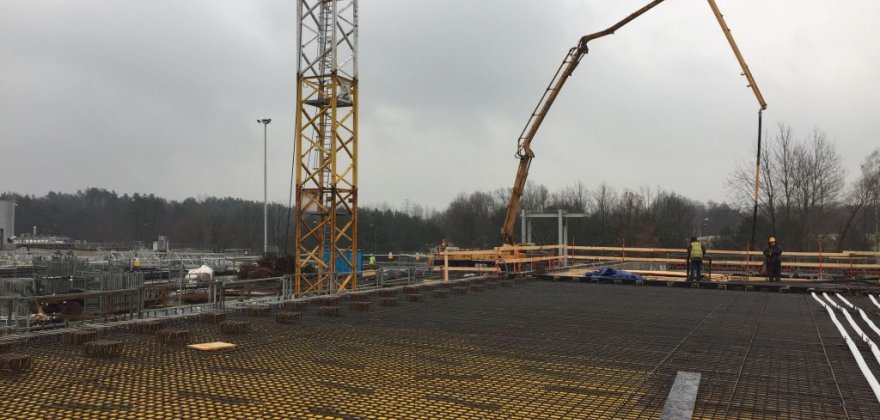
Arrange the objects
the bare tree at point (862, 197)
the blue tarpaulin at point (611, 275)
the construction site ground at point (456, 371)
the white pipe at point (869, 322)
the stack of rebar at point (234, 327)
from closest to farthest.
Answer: the construction site ground at point (456, 371) < the stack of rebar at point (234, 327) < the white pipe at point (869, 322) < the blue tarpaulin at point (611, 275) < the bare tree at point (862, 197)

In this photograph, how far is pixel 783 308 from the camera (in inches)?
523

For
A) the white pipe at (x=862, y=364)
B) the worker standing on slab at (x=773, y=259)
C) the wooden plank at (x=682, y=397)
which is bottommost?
the white pipe at (x=862, y=364)

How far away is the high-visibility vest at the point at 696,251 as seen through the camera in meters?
19.2

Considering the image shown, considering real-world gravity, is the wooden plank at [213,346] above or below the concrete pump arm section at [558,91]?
below

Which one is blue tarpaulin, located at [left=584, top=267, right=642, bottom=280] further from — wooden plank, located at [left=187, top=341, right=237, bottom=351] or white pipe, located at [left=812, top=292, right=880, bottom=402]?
wooden plank, located at [left=187, top=341, right=237, bottom=351]

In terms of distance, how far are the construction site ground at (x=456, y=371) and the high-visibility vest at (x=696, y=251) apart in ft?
26.8

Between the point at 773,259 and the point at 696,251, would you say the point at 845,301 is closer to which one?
the point at 696,251

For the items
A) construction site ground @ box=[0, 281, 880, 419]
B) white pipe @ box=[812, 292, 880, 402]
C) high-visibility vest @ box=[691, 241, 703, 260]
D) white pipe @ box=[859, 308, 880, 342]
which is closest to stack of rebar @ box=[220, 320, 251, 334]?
construction site ground @ box=[0, 281, 880, 419]

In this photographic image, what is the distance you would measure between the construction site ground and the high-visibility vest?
817cm

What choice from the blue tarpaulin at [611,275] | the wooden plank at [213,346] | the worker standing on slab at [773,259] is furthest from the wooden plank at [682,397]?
the worker standing on slab at [773,259]

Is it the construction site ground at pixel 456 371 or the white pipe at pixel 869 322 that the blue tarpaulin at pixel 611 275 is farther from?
the construction site ground at pixel 456 371

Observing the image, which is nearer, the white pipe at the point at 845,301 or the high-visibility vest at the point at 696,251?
the white pipe at the point at 845,301

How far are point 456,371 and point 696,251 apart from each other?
49.0 feet

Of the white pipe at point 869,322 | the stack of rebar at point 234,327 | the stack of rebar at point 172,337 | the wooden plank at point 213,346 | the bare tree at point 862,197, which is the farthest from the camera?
the bare tree at point 862,197
